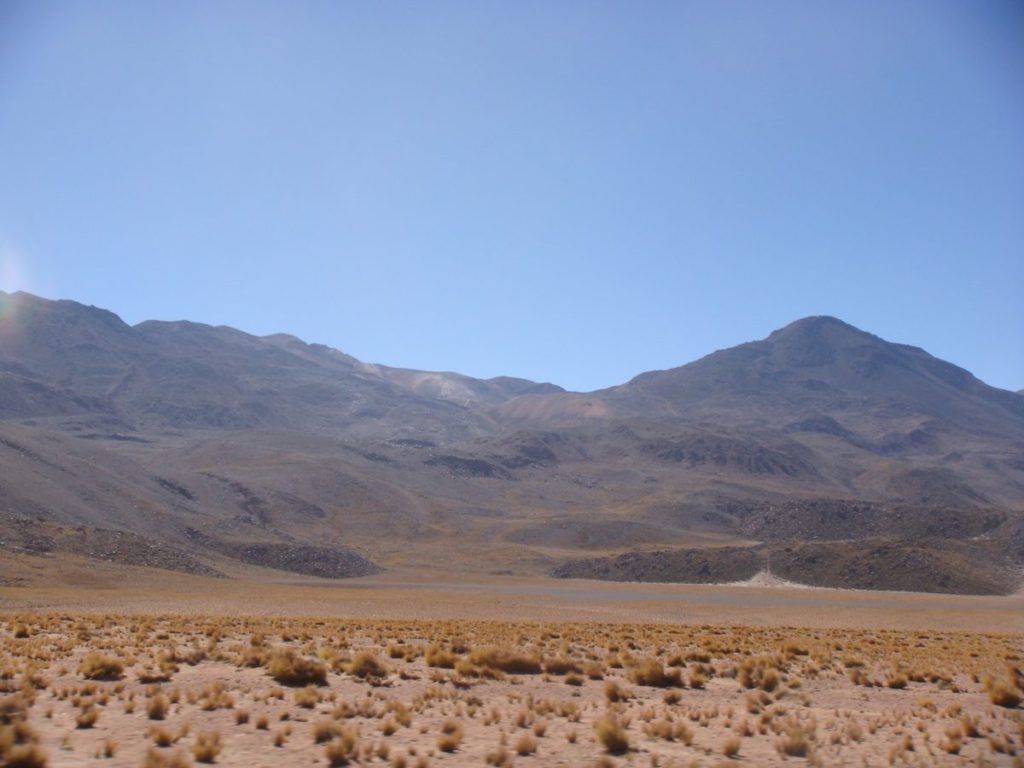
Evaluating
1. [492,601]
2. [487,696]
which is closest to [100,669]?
[487,696]

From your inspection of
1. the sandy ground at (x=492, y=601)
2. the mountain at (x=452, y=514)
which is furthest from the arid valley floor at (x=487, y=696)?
the mountain at (x=452, y=514)

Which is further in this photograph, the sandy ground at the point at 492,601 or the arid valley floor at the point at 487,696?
the sandy ground at the point at 492,601

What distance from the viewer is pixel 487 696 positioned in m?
16.8

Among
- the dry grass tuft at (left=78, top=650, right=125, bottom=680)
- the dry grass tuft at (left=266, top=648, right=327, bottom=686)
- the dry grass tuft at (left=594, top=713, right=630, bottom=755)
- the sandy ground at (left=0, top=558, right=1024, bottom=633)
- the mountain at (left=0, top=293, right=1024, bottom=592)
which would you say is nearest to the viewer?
the dry grass tuft at (left=594, top=713, right=630, bottom=755)

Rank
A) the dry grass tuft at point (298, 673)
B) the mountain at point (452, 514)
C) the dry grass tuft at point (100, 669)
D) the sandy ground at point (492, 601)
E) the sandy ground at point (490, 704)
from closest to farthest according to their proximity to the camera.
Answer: the sandy ground at point (490, 704)
the dry grass tuft at point (100, 669)
the dry grass tuft at point (298, 673)
the sandy ground at point (492, 601)
the mountain at point (452, 514)

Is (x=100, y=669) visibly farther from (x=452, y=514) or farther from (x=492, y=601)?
(x=452, y=514)

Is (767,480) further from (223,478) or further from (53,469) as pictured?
(53,469)

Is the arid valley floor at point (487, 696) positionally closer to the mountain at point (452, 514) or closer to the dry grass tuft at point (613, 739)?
the dry grass tuft at point (613, 739)

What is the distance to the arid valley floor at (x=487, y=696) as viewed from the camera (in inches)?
481

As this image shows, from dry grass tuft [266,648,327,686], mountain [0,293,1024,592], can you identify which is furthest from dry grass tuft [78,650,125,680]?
mountain [0,293,1024,592]

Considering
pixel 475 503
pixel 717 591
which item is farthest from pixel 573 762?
pixel 475 503

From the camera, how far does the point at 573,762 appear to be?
468 inches

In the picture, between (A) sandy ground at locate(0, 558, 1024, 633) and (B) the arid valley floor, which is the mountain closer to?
(A) sandy ground at locate(0, 558, 1024, 633)

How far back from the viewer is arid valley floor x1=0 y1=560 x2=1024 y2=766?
→ 1221 centimetres
